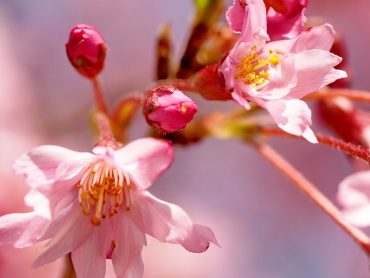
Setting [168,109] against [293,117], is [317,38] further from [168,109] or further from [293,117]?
[168,109]

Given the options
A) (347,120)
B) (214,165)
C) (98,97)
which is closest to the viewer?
(98,97)

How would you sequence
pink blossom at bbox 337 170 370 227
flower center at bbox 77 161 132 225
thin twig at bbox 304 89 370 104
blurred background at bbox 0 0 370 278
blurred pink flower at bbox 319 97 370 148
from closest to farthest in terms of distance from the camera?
flower center at bbox 77 161 132 225
pink blossom at bbox 337 170 370 227
thin twig at bbox 304 89 370 104
blurred pink flower at bbox 319 97 370 148
blurred background at bbox 0 0 370 278

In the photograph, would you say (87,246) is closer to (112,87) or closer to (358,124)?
(358,124)

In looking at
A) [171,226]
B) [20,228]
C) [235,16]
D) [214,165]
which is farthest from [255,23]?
[214,165]

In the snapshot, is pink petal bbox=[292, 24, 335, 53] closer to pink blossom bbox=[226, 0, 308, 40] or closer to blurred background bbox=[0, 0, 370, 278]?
pink blossom bbox=[226, 0, 308, 40]

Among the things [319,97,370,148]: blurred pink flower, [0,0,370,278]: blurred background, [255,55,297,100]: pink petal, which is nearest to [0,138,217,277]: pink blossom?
[255,55,297,100]: pink petal
